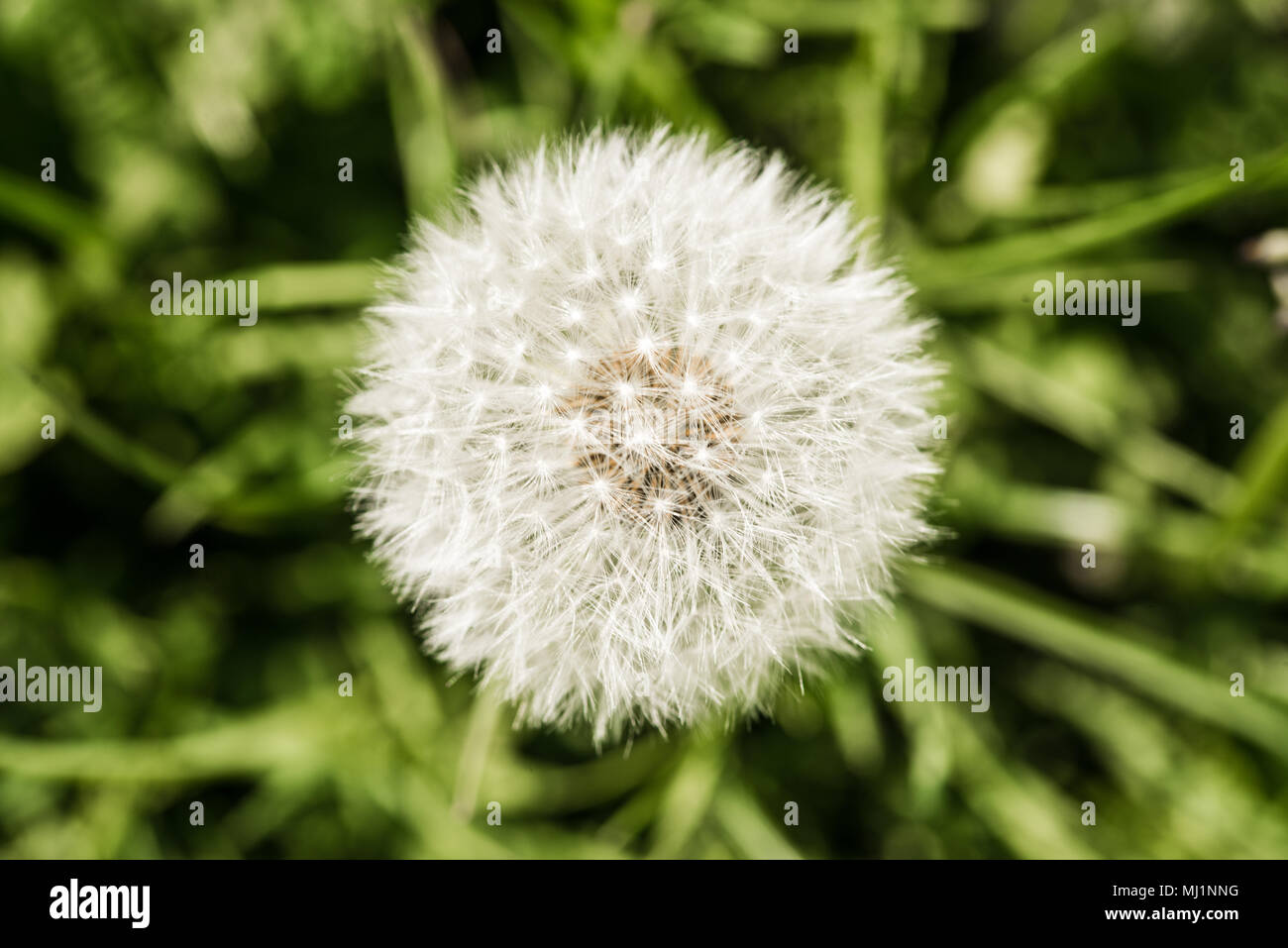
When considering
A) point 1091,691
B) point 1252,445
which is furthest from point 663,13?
point 1091,691

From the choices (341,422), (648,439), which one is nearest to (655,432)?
(648,439)

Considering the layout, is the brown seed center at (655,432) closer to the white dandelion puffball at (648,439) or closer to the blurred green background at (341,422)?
the white dandelion puffball at (648,439)

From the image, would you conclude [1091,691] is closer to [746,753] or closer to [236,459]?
[746,753]

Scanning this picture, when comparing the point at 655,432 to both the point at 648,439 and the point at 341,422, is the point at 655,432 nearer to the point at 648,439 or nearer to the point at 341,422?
the point at 648,439

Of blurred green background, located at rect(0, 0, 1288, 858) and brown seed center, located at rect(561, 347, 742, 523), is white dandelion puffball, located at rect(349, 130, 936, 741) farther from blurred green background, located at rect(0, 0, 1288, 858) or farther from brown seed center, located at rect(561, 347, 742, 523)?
blurred green background, located at rect(0, 0, 1288, 858)

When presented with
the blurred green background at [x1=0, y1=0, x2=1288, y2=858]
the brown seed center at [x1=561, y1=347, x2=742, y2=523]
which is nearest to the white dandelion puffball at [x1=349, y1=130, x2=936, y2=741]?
the brown seed center at [x1=561, y1=347, x2=742, y2=523]

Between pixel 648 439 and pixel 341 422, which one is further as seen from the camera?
pixel 341 422
